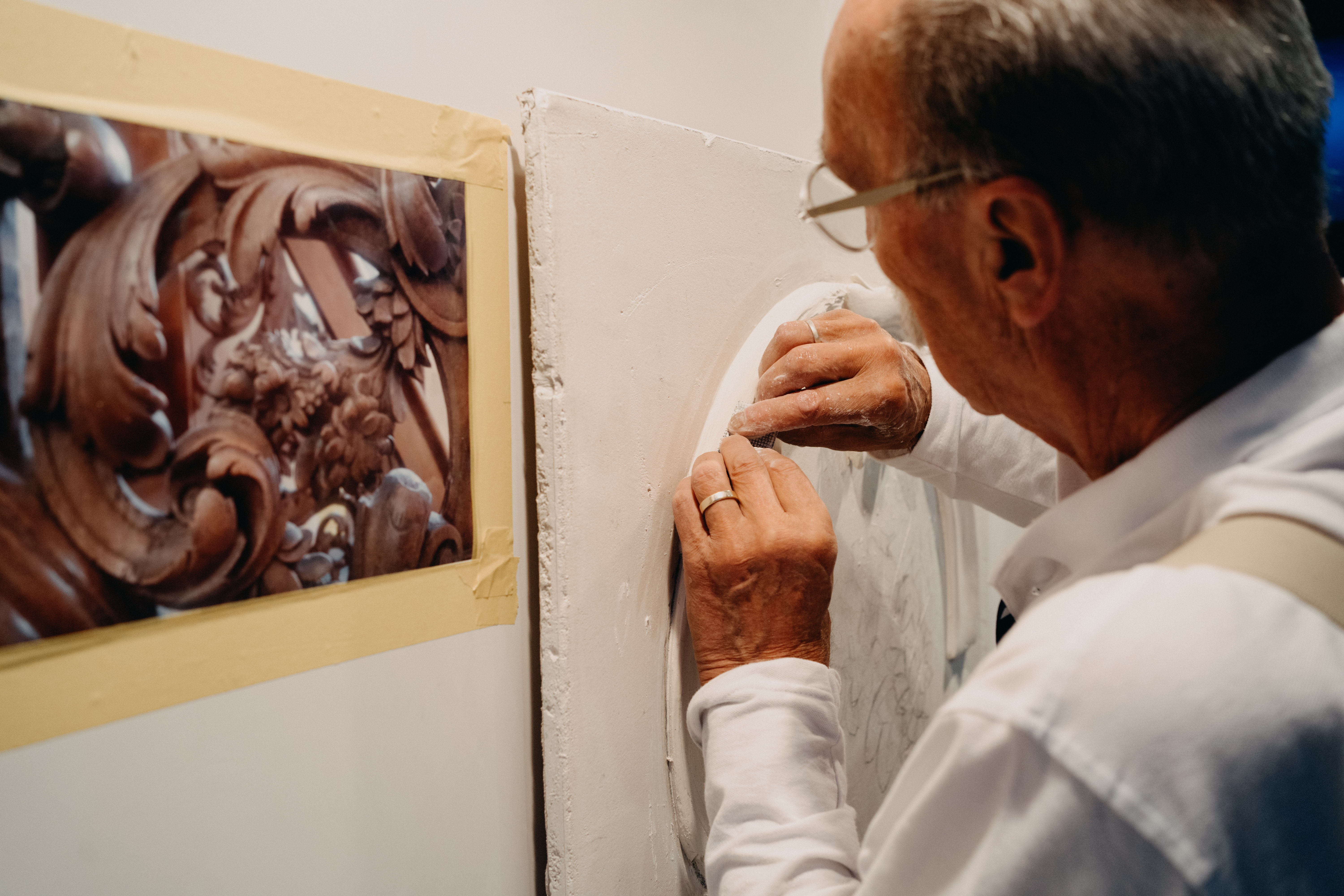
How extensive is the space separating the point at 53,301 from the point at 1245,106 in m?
0.76

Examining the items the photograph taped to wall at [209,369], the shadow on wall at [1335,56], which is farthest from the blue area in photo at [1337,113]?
the photograph taped to wall at [209,369]

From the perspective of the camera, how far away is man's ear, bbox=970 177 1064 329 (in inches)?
19.1

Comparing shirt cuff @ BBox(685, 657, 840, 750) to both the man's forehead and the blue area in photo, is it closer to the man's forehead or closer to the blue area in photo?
the man's forehead

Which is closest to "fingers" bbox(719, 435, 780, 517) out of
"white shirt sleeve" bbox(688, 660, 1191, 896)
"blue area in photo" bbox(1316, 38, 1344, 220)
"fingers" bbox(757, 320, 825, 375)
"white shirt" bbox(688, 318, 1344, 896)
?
"fingers" bbox(757, 320, 825, 375)

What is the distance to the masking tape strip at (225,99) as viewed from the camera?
1.52ft

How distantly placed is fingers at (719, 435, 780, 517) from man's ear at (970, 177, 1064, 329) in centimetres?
30

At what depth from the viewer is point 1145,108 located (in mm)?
444

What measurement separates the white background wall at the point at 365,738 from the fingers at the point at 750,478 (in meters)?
0.21

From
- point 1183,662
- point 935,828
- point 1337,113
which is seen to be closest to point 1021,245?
point 1183,662

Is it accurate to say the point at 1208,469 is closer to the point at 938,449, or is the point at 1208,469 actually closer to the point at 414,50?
the point at 938,449

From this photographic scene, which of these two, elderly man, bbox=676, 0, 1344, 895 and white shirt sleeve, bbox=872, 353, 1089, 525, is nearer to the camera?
elderly man, bbox=676, 0, 1344, 895

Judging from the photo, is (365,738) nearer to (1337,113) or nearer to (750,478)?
(750,478)

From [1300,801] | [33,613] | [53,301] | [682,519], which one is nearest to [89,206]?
[53,301]

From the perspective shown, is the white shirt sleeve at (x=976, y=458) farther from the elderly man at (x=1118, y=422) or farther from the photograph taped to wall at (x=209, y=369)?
the photograph taped to wall at (x=209, y=369)
